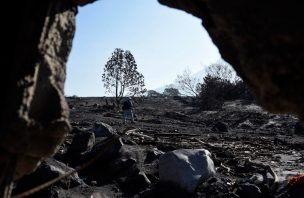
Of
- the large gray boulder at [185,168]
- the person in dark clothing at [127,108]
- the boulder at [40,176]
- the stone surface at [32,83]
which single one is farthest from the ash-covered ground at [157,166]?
the stone surface at [32,83]

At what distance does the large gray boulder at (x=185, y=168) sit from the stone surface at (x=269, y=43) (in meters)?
8.72

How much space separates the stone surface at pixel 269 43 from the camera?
9.16 feet

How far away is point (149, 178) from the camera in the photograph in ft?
42.9

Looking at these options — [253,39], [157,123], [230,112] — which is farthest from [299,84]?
[230,112]

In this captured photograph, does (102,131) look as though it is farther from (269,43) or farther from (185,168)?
(269,43)

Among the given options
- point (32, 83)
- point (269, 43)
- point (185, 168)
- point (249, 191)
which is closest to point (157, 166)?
point (185, 168)

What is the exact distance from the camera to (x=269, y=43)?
289cm

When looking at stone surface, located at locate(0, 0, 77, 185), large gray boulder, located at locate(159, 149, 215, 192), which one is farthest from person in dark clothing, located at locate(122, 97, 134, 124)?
stone surface, located at locate(0, 0, 77, 185)

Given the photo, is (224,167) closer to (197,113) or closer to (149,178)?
(149,178)

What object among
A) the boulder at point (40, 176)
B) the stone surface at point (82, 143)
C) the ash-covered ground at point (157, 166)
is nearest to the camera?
the boulder at point (40, 176)

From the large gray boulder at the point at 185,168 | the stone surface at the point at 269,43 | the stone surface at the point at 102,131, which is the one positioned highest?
the stone surface at the point at 269,43

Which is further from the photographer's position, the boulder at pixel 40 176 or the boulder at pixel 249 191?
the boulder at pixel 249 191

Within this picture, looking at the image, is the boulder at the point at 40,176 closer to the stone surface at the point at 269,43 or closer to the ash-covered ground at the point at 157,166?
the ash-covered ground at the point at 157,166

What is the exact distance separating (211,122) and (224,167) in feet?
51.5
